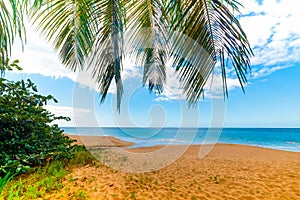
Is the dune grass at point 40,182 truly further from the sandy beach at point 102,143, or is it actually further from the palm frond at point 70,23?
the sandy beach at point 102,143

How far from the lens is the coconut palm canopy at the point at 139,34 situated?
1.64 metres

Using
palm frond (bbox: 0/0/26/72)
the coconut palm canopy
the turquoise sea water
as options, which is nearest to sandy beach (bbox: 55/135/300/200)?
the coconut palm canopy

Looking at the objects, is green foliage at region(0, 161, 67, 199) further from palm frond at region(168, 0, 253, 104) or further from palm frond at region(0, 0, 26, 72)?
palm frond at region(168, 0, 253, 104)

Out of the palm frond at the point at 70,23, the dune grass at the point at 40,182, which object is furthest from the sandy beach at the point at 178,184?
the palm frond at the point at 70,23

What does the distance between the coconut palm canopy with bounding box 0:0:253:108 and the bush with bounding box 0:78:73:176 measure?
1.80m

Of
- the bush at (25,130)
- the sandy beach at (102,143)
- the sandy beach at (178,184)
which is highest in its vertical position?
the bush at (25,130)

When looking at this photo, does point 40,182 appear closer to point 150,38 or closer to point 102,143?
point 150,38

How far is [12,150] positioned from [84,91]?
81.7 inches

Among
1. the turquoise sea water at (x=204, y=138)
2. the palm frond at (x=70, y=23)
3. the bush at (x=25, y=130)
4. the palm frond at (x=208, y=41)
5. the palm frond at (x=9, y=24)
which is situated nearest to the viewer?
the palm frond at (x=9, y=24)

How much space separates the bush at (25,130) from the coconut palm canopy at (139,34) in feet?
5.92

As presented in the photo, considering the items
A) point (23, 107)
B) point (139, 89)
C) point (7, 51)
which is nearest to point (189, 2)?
point (7, 51)

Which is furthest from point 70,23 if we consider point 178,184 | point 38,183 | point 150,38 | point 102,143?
point 102,143

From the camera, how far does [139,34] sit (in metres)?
3.36

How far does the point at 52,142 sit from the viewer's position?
466 cm
